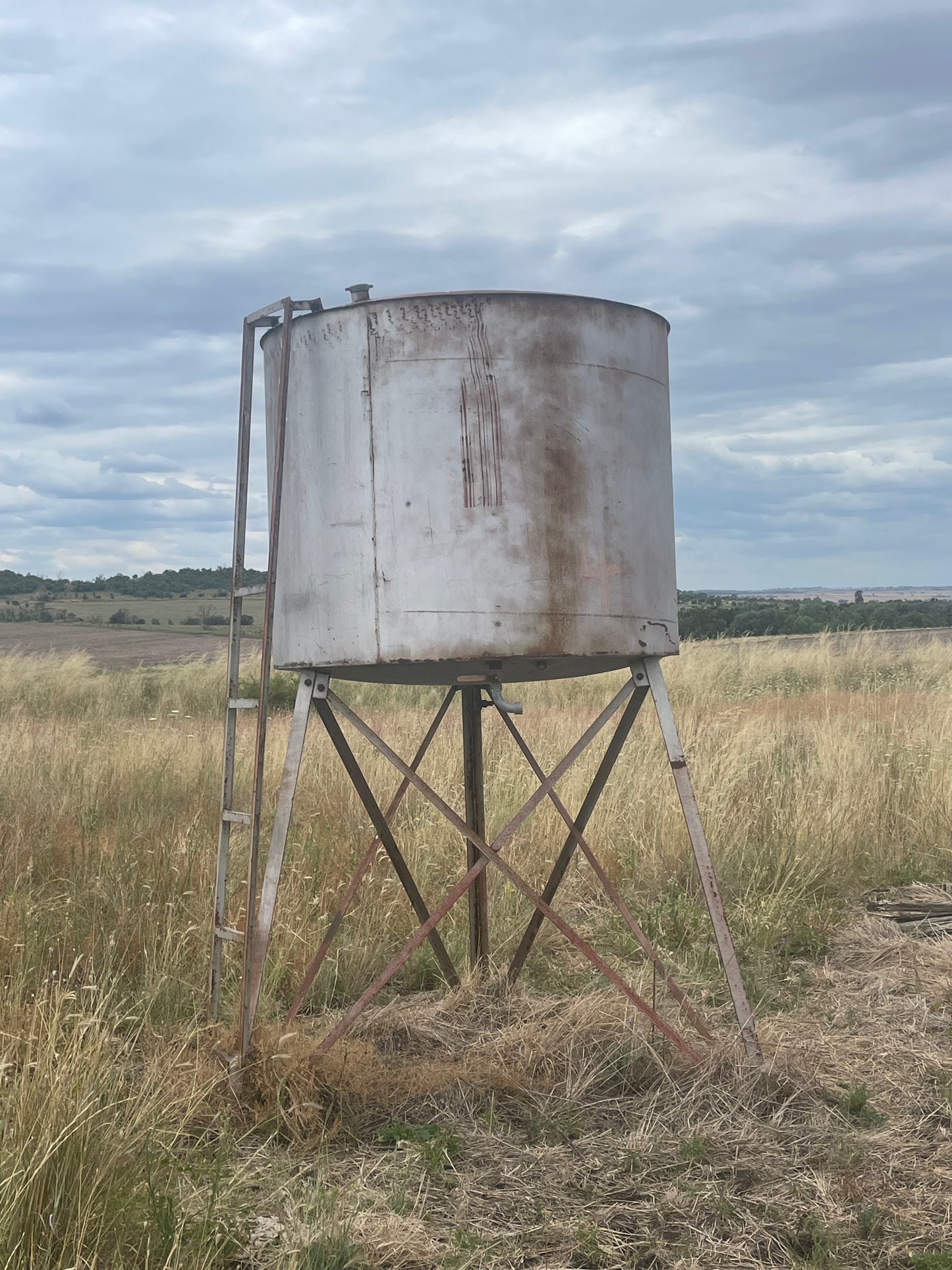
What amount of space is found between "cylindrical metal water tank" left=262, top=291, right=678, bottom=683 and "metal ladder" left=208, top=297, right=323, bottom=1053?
4.9 inches

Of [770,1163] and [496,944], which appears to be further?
[496,944]

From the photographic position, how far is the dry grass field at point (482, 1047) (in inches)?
125

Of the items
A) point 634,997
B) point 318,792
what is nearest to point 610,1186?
point 634,997

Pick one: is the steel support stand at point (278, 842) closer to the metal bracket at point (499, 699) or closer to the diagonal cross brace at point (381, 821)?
the diagonal cross brace at point (381, 821)

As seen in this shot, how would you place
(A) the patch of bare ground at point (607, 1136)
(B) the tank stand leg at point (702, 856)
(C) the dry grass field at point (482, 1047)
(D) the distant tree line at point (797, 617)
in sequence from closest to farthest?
(C) the dry grass field at point (482, 1047) → (A) the patch of bare ground at point (607, 1136) → (B) the tank stand leg at point (702, 856) → (D) the distant tree line at point (797, 617)

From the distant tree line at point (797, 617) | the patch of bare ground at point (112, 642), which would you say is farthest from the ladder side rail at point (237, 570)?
the patch of bare ground at point (112, 642)

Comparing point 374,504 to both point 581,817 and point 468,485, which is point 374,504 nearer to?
point 468,485

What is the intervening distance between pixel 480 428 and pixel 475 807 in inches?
81.1

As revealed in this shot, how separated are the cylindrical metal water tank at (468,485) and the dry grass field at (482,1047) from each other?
159 cm

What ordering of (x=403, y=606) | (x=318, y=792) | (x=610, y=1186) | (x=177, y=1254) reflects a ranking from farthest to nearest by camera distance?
(x=318, y=792)
(x=403, y=606)
(x=610, y=1186)
(x=177, y=1254)

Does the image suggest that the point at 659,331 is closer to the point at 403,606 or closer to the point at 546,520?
the point at 546,520

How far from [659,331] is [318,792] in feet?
14.9

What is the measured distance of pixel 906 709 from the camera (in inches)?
464

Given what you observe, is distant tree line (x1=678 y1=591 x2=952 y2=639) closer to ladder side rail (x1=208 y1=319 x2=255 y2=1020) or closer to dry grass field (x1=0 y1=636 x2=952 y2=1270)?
dry grass field (x1=0 y1=636 x2=952 y2=1270)
